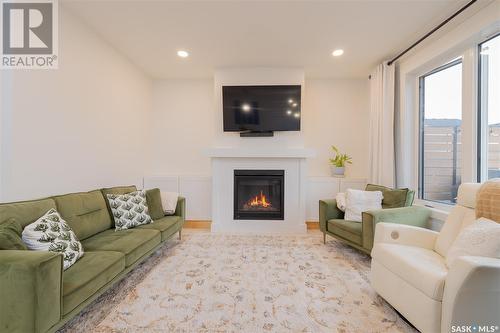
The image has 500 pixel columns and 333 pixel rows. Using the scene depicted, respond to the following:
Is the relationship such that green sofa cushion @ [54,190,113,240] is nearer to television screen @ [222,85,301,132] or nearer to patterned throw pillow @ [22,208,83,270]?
patterned throw pillow @ [22,208,83,270]

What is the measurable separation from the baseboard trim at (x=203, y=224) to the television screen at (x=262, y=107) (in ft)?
5.47

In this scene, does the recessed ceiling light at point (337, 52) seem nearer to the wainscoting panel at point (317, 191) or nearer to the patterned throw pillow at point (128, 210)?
the wainscoting panel at point (317, 191)

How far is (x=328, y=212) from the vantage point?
321 cm

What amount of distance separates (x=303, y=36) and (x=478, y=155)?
7.52 feet

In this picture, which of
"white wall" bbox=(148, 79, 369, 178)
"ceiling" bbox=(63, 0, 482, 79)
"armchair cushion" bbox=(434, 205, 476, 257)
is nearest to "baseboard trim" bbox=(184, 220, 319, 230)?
"white wall" bbox=(148, 79, 369, 178)

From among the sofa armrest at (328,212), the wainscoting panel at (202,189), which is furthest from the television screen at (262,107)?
the sofa armrest at (328,212)

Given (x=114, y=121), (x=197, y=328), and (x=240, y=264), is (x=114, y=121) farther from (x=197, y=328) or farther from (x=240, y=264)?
(x=197, y=328)

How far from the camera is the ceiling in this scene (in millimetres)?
2344

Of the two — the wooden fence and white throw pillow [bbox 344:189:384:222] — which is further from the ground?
the wooden fence

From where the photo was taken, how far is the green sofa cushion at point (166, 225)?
2.69 metres

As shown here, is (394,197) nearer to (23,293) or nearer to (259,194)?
(259,194)

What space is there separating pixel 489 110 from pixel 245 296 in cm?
298

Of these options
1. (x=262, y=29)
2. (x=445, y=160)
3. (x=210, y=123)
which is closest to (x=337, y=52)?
(x=262, y=29)

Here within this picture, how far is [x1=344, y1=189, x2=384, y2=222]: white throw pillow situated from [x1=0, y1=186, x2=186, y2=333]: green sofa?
7.53 feet
